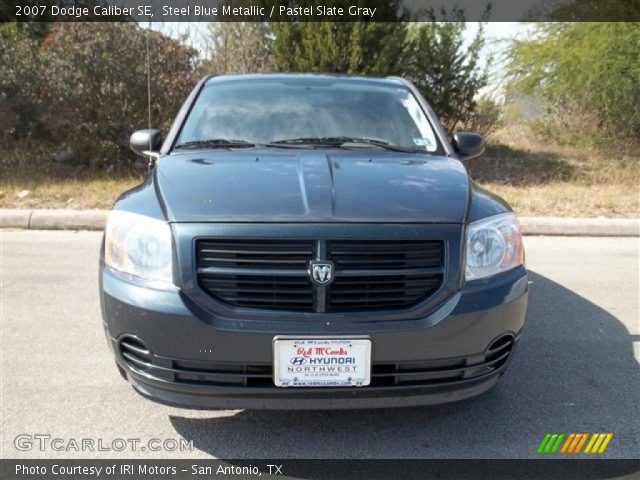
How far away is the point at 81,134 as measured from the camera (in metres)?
9.53

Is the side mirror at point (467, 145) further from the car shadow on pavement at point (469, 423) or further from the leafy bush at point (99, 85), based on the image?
the leafy bush at point (99, 85)

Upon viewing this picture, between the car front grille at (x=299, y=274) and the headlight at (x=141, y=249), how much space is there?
146 millimetres

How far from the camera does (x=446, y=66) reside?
11.0 meters

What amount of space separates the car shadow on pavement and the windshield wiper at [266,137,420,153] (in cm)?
142

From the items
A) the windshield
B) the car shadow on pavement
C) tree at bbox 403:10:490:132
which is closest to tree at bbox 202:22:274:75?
tree at bbox 403:10:490:132

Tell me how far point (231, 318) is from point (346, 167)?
102 cm

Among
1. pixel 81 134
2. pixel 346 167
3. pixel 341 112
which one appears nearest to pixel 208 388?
pixel 346 167

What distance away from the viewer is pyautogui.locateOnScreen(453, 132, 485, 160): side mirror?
3.64 meters

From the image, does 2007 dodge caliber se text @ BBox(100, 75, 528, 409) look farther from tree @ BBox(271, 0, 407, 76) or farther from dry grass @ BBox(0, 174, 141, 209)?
tree @ BBox(271, 0, 407, 76)

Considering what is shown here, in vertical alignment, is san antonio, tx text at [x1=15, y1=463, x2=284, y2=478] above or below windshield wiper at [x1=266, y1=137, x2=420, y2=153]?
below

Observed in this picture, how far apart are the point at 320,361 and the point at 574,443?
1.27 metres

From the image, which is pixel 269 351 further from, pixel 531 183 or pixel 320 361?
pixel 531 183

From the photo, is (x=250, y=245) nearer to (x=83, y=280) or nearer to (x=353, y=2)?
(x=83, y=280)

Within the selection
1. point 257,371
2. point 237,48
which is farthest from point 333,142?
point 237,48
